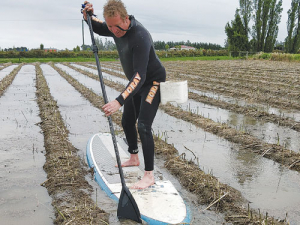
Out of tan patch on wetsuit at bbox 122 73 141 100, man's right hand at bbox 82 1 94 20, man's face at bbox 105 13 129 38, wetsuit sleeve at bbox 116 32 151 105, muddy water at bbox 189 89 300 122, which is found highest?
man's right hand at bbox 82 1 94 20

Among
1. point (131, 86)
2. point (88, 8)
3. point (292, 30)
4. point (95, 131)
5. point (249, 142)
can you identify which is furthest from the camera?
point (292, 30)

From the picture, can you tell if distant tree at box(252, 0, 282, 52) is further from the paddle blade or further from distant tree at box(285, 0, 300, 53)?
the paddle blade

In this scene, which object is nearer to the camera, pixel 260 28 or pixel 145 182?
pixel 145 182

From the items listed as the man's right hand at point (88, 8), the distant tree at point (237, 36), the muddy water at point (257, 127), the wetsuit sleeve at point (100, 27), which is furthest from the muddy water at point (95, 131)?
the distant tree at point (237, 36)

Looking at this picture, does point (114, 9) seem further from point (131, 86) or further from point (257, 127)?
point (257, 127)

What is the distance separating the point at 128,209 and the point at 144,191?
0.47 meters

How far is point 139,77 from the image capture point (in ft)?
9.62

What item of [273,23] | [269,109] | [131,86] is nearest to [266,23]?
[273,23]

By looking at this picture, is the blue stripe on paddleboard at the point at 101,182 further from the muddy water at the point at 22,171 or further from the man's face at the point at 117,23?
the man's face at the point at 117,23

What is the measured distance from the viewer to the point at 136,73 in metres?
2.94

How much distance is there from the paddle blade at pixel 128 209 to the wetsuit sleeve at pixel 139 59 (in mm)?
941

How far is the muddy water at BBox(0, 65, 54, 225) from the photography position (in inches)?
117

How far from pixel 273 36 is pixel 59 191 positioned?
1583 inches

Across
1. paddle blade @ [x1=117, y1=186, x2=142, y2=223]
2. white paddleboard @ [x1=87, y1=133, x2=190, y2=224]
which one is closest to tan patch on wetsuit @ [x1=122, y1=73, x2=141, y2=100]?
paddle blade @ [x1=117, y1=186, x2=142, y2=223]
